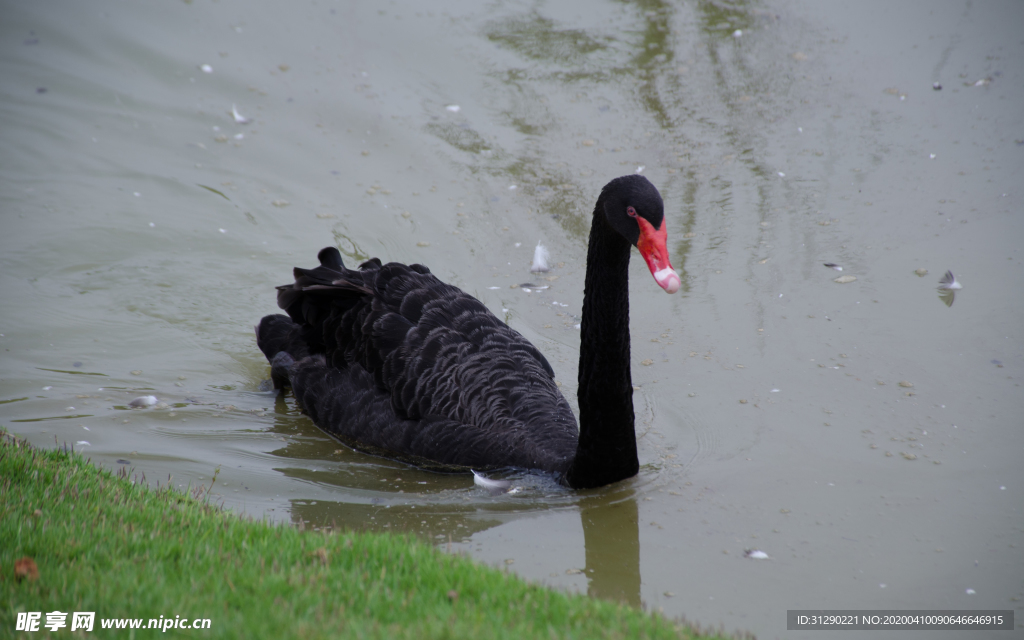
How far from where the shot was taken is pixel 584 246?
7.33 m

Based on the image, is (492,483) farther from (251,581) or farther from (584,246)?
(584,246)

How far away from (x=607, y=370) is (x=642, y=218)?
793 mm

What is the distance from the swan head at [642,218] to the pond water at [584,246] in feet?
4.13

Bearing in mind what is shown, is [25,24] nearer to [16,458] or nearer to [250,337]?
[250,337]

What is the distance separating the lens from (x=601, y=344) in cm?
418

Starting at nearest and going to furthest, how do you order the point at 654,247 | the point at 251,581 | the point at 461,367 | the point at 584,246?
the point at 251,581
the point at 654,247
the point at 461,367
the point at 584,246

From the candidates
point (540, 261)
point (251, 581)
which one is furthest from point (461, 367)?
point (540, 261)

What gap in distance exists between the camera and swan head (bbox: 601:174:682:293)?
12.4 ft

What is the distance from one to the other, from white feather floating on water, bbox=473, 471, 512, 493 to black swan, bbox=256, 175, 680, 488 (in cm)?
11

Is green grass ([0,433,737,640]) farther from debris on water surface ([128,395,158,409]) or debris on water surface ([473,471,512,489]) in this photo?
debris on water surface ([128,395,158,409])

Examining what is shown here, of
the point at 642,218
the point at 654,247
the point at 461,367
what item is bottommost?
the point at 461,367

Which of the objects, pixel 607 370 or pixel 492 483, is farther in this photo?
pixel 492 483

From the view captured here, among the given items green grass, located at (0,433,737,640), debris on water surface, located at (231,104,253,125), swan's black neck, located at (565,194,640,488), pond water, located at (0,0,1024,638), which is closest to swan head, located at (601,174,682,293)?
swan's black neck, located at (565,194,640,488)

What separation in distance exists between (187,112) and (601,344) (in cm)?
619
